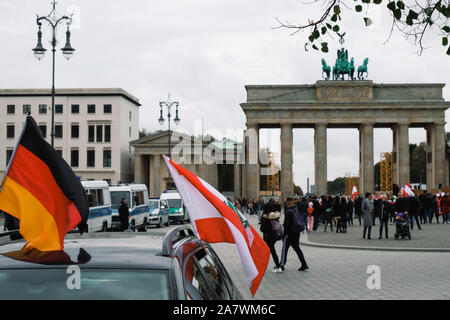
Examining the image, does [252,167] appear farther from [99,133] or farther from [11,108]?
[11,108]

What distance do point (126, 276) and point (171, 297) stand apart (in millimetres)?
351

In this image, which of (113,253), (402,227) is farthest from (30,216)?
(402,227)

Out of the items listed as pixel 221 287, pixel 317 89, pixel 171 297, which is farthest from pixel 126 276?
pixel 317 89

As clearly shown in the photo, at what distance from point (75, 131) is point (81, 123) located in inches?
61.0

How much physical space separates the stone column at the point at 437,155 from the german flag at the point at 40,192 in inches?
2936

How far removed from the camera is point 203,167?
8669cm

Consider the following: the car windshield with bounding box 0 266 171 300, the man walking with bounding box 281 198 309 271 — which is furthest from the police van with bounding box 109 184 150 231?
the car windshield with bounding box 0 266 171 300

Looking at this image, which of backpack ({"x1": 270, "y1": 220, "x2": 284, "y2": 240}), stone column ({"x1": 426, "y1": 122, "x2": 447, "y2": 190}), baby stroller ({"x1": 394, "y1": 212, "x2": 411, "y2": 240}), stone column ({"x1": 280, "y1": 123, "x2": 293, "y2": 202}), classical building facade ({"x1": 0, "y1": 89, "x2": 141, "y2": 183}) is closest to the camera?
backpack ({"x1": 270, "y1": 220, "x2": 284, "y2": 240})

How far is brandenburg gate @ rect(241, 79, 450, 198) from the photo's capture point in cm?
7512

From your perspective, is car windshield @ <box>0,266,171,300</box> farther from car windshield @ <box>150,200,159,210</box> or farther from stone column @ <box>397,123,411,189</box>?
stone column @ <box>397,123,411,189</box>

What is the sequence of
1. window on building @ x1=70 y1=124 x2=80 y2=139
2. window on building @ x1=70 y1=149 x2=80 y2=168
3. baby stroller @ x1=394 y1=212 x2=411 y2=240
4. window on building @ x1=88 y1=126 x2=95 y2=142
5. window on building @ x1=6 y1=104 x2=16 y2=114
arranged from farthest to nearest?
window on building @ x1=70 y1=149 x2=80 y2=168 → window on building @ x1=70 y1=124 x2=80 y2=139 → window on building @ x1=88 y1=126 x2=95 y2=142 → window on building @ x1=6 y1=104 x2=16 y2=114 → baby stroller @ x1=394 y1=212 x2=411 y2=240

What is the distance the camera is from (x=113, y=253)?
3797 mm

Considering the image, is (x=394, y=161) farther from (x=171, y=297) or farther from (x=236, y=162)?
(x=171, y=297)

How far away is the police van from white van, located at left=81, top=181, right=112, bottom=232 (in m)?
3.05
